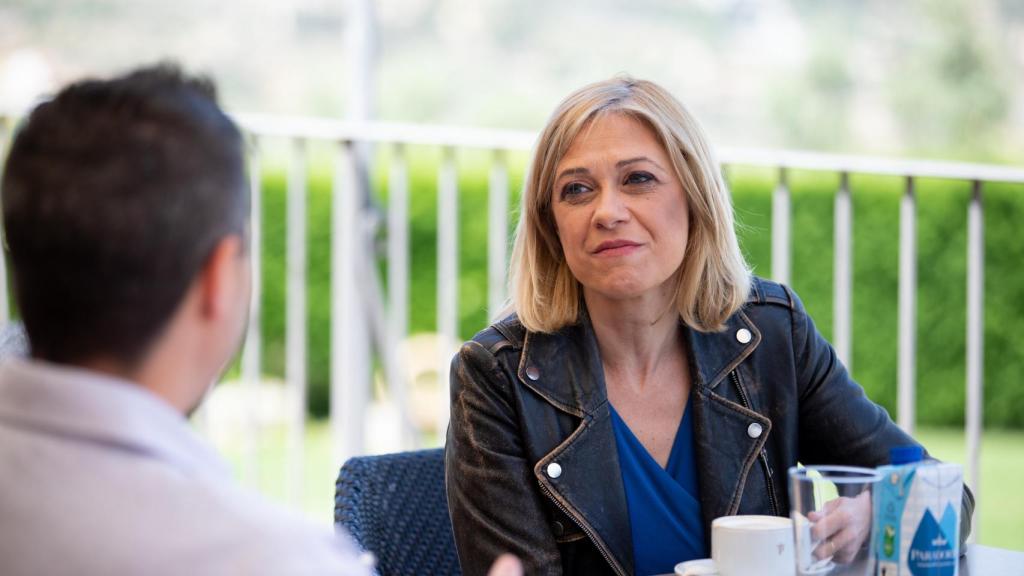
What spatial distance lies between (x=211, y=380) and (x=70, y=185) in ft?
0.75

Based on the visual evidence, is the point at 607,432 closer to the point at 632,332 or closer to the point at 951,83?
the point at 632,332

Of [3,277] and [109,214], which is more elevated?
[109,214]

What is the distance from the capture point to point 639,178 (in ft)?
7.62

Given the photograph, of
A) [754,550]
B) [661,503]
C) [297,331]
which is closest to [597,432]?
[661,503]

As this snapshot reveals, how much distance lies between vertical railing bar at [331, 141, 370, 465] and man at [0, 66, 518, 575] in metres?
2.87

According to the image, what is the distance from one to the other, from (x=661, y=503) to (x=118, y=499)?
139 cm

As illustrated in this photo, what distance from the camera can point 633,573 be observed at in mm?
2184

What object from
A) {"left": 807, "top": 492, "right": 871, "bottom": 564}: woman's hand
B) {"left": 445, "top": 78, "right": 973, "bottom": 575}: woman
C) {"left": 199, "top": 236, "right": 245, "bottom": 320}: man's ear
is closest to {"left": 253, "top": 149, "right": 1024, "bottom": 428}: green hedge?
{"left": 445, "top": 78, "right": 973, "bottom": 575}: woman

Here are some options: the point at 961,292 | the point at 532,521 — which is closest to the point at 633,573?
the point at 532,521

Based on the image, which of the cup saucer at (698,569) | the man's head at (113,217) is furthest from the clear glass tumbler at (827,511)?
the man's head at (113,217)

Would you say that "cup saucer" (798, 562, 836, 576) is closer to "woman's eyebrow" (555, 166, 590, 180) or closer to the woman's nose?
the woman's nose

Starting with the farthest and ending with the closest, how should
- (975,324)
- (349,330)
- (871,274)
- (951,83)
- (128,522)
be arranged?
(951,83), (871,274), (349,330), (975,324), (128,522)

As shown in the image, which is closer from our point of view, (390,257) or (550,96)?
(390,257)

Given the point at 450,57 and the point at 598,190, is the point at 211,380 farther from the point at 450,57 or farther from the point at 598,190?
the point at 450,57
